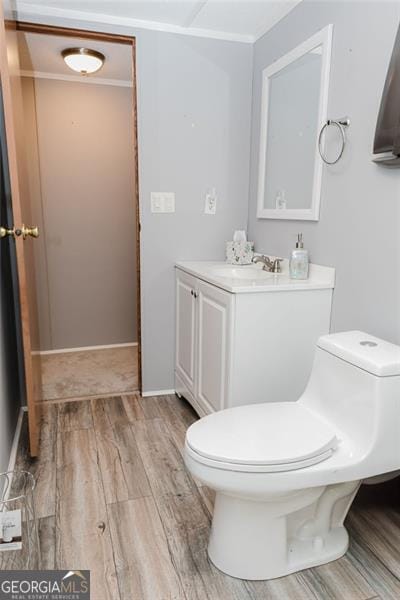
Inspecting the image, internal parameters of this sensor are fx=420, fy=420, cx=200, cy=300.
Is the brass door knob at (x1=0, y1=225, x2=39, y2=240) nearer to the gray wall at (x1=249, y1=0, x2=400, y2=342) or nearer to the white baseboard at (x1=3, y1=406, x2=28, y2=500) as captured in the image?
the white baseboard at (x1=3, y1=406, x2=28, y2=500)

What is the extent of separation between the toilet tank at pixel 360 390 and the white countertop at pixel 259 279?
0.37 meters

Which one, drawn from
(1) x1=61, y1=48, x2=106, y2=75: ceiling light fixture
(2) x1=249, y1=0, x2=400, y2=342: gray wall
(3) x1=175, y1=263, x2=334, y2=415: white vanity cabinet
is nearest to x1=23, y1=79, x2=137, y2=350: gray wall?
(1) x1=61, y1=48, x2=106, y2=75: ceiling light fixture

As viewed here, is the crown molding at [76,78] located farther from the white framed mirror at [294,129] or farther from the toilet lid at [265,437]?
the toilet lid at [265,437]

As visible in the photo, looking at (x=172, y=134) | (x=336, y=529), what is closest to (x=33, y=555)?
(x=336, y=529)

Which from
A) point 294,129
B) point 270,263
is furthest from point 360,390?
point 294,129

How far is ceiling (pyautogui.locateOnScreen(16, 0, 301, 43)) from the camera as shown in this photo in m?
2.09

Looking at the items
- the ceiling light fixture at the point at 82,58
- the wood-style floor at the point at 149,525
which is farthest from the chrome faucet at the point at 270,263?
the ceiling light fixture at the point at 82,58

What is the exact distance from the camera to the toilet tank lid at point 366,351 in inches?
50.6

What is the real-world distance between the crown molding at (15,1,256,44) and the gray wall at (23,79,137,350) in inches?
36.0

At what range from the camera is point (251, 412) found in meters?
1.47

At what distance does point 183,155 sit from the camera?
98.4 inches

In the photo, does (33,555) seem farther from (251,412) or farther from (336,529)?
(336,529)

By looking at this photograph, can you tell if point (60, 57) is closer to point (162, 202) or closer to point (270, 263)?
point (162, 202)

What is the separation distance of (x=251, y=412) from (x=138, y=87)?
1883mm
